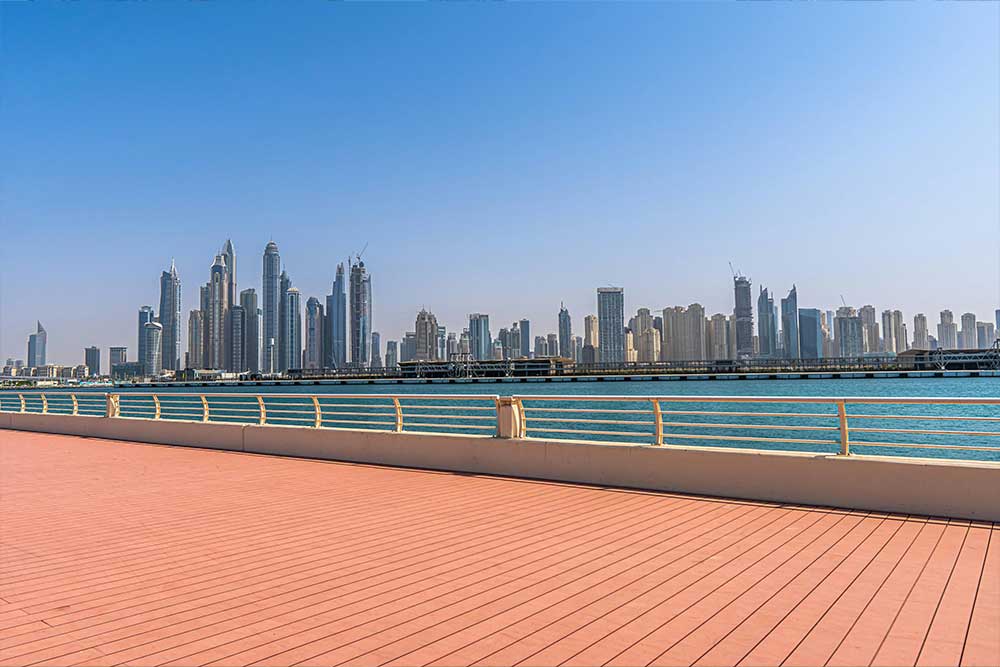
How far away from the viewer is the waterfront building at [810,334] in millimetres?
137075

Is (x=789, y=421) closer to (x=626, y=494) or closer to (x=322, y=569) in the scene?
(x=626, y=494)

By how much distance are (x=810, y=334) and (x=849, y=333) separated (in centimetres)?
985

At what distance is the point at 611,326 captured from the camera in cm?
17975

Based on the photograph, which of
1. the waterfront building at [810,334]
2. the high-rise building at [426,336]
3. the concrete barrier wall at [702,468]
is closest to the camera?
the concrete barrier wall at [702,468]

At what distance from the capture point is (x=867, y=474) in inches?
277

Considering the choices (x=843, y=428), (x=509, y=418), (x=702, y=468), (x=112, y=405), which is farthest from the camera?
(x=112, y=405)

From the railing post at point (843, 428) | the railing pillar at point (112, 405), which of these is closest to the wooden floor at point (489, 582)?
the railing post at point (843, 428)

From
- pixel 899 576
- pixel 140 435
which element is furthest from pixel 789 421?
pixel 899 576

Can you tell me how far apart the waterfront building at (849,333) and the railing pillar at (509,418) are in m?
150

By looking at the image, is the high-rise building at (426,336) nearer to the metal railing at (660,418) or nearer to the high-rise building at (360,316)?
the high-rise building at (360,316)

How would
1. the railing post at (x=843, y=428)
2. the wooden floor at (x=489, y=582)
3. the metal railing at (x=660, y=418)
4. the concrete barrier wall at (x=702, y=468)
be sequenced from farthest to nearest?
the metal railing at (x=660, y=418), the railing post at (x=843, y=428), the concrete barrier wall at (x=702, y=468), the wooden floor at (x=489, y=582)

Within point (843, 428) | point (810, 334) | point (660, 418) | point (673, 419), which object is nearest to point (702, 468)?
point (660, 418)

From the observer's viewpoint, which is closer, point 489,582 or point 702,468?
point 489,582

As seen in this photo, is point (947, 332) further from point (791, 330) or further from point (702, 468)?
point (702, 468)
